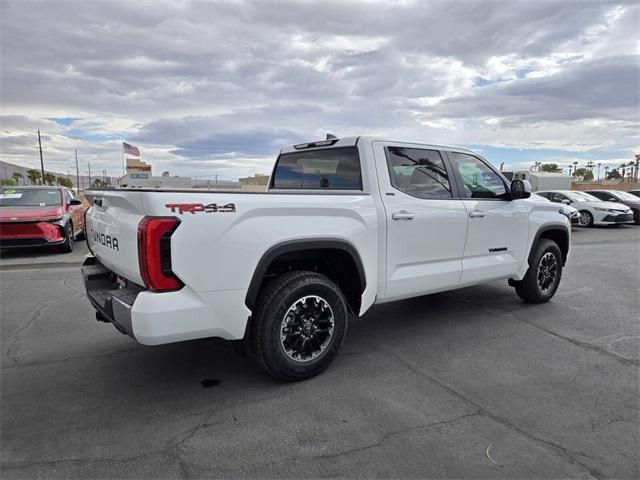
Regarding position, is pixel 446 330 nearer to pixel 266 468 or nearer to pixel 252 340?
pixel 252 340

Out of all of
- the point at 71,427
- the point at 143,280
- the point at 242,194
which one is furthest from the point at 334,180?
the point at 71,427

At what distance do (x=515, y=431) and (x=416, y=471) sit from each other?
0.81 meters

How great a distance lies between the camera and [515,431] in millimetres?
2857

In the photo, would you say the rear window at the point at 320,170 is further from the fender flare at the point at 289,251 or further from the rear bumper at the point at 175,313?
the rear bumper at the point at 175,313

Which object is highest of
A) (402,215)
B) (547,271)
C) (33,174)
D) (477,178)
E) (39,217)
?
(477,178)

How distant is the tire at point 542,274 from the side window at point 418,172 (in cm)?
183

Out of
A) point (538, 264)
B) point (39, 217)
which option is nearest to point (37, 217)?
point (39, 217)

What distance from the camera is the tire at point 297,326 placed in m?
3.27

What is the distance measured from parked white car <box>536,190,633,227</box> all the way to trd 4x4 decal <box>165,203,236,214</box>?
1802 cm

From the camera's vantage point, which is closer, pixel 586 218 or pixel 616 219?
pixel 616 219

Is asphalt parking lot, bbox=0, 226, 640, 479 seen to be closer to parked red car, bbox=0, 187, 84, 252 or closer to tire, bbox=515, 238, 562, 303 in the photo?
tire, bbox=515, 238, 562, 303

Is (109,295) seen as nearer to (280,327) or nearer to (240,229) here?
(240,229)

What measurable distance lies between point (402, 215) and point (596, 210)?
17195 millimetres

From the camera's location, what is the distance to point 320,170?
4.66 meters
